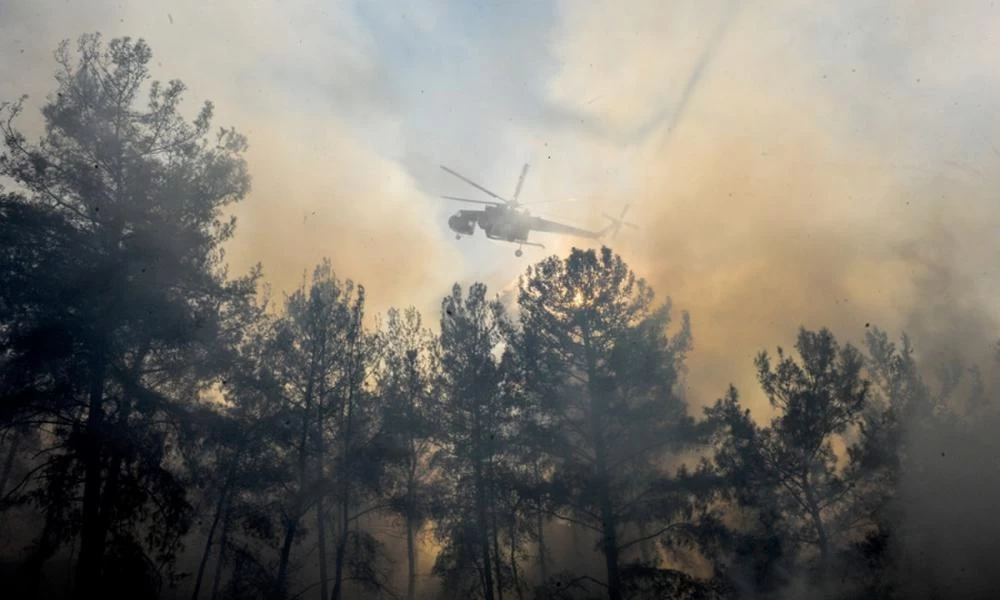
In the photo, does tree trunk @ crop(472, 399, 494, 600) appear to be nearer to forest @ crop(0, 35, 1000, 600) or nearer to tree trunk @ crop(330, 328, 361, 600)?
forest @ crop(0, 35, 1000, 600)

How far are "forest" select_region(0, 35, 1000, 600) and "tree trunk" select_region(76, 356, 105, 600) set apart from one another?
43mm

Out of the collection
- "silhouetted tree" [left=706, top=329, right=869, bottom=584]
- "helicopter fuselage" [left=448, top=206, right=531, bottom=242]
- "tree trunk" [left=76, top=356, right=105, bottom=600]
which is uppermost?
"helicopter fuselage" [left=448, top=206, right=531, bottom=242]

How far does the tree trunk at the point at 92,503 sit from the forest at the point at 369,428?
43mm

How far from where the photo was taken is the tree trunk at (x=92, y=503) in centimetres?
1014

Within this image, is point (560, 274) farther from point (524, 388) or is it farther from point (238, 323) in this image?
point (238, 323)

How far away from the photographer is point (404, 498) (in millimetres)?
18188

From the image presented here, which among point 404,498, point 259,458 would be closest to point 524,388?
point 404,498

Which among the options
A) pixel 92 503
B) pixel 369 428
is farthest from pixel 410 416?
pixel 92 503

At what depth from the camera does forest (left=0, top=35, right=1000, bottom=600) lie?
35.7 feet

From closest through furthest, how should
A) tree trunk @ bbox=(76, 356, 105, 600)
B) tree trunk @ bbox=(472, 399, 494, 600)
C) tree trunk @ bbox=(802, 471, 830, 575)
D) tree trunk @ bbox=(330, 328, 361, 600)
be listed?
tree trunk @ bbox=(76, 356, 105, 600)
tree trunk @ bbox=(330, 328, 361, 600)
tree trunk @ bbox=(802, 471, 830, 575)
tree trunk @ bbox=(472, 399, 494, 600)

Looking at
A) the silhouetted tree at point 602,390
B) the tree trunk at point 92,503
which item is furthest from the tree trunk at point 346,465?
the tree trunk at point 92,503

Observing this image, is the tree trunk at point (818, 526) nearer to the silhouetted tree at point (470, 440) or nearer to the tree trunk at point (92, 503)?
the silhouetted tree at point (470, 440)

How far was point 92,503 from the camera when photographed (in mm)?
10688

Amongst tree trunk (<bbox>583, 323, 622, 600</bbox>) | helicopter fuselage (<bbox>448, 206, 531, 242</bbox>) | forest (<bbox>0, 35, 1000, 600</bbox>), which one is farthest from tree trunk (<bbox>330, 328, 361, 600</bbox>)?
helicopter fuselage (<bbox>448, 206, 531, 242</bbox>)
